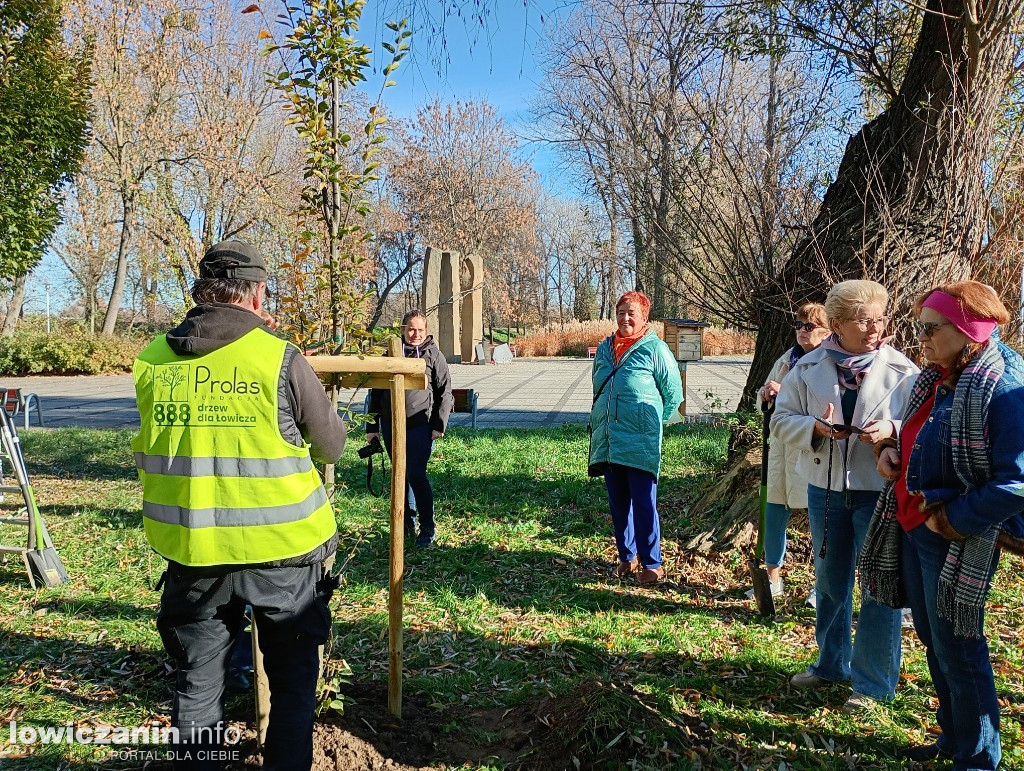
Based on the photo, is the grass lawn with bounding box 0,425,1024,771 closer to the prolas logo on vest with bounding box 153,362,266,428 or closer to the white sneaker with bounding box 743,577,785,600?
the white sneaker with bounding box 743,577,785,600

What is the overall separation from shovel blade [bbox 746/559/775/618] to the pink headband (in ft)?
7.45

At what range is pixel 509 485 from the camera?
7371 mm

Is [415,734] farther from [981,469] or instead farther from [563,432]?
[563,432]

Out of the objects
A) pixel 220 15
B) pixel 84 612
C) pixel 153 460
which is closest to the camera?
pixel 153 460

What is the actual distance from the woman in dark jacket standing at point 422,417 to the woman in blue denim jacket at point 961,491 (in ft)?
11.4

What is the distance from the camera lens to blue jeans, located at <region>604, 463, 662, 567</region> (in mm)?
4828

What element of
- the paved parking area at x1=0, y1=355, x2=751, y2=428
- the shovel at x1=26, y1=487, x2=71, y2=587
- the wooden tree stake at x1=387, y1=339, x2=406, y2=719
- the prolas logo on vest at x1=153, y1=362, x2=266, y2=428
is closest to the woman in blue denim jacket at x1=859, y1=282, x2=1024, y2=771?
the wooden tree stake at x1=387, y1=339, x2=406, y2=719

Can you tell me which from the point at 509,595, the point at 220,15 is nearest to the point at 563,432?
the point at 509,595

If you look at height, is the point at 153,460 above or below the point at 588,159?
below

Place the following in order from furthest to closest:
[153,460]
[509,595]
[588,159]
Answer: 1. [588,159]
2. [509,595]
3. [153,460]

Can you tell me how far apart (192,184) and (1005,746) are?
27473 millimetres

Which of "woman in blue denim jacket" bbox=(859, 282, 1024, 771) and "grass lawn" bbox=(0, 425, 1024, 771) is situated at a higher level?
"woman in blue denim jacket" bbox=(859, 282, 1024, 771)

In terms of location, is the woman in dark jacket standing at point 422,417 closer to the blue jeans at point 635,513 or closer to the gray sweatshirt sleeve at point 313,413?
the blue jeans at point 635,513

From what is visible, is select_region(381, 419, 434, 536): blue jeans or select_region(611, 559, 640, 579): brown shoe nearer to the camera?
select_region(611, 559, 640, 579): brown shoe
